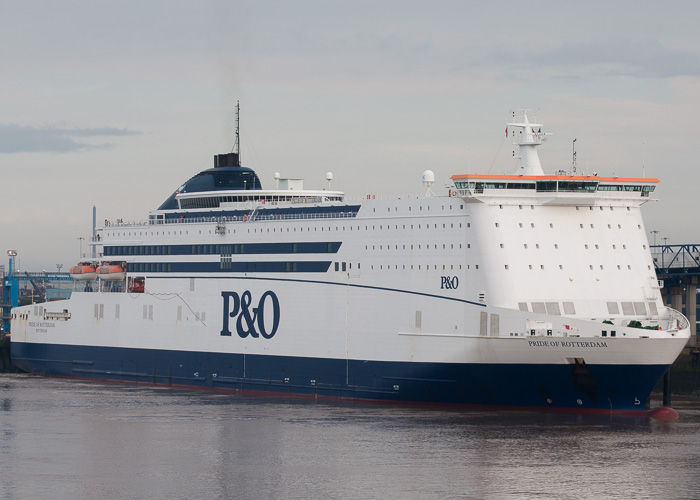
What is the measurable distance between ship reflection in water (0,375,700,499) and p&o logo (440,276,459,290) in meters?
4.18

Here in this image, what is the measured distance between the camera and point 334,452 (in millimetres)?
33625

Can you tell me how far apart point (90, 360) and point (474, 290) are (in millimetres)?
22224

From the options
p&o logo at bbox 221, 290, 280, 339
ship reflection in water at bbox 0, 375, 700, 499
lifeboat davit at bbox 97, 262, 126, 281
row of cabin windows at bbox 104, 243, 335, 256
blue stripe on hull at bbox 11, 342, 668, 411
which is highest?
row of cabin windows at bbox 104, 243, 335, 256

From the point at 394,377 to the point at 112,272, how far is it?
57.5 ft

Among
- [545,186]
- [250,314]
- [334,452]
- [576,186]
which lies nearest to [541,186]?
[545,186]

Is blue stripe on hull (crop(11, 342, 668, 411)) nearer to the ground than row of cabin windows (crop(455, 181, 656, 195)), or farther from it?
nearer to the ground

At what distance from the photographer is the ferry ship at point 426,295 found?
A: 3903 centimetres

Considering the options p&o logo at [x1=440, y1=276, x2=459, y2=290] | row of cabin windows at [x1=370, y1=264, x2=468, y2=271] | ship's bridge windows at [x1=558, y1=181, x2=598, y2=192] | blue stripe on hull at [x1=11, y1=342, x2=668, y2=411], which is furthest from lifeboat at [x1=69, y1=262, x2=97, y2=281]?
ship's bridge windows at [x1=558, y1=181, x2=598, y2=192]

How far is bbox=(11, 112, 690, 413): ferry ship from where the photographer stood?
1537 inches

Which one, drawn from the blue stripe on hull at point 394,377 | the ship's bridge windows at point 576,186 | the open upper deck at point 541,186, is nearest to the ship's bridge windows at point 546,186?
the open upper deck at point 541,186

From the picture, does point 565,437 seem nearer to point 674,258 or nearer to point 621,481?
point 621,481

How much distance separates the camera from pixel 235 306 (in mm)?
48281

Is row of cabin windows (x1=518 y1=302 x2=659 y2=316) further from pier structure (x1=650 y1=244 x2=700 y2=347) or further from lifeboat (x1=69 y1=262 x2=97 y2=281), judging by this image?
lifeboat (x1=69 y1=262 x2=97 y2=281)

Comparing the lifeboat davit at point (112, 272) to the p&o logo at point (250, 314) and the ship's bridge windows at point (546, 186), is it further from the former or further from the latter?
the ship's bridge windows at point (546, 186)
